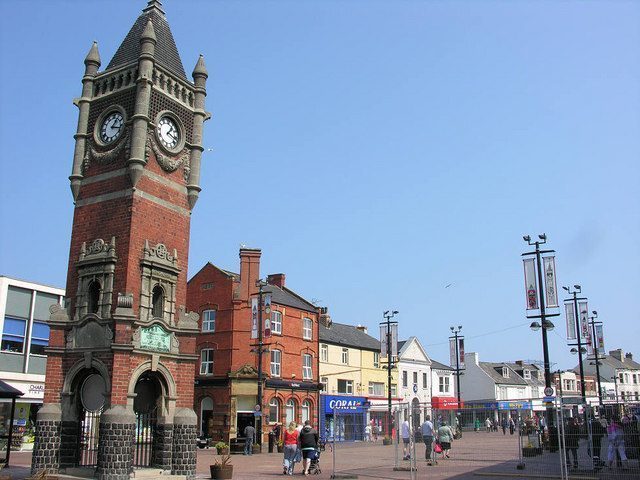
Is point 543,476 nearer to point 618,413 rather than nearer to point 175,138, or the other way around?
point 618,413

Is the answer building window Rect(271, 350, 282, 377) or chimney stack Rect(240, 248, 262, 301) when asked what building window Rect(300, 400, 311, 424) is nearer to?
building window Rect(271, 350, 282, 377)

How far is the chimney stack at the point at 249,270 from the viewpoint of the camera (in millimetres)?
44219

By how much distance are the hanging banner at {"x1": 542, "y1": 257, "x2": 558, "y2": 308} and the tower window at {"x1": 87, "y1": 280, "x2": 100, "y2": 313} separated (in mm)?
18983

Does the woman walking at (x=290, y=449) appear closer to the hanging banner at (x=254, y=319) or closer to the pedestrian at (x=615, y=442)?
the pedestrian at (x=615, y=442)

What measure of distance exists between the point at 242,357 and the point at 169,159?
23378 millimetres

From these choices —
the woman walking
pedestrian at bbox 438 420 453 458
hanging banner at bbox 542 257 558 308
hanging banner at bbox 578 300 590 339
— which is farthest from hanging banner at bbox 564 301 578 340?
the woman walking

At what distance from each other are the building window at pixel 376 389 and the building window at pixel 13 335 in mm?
30304

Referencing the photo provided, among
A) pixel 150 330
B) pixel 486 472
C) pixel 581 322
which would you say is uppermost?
pixel 581 322

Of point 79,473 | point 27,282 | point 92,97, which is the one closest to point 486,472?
point 79,473

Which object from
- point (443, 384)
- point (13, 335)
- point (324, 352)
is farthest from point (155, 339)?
point (443, 384)

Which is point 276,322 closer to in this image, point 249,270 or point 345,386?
point 249,270

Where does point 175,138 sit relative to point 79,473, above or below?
above

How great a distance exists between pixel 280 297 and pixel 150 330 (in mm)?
27584

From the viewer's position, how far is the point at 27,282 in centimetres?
4044
